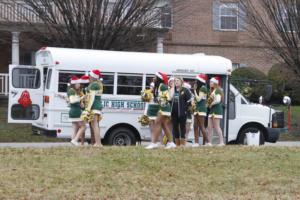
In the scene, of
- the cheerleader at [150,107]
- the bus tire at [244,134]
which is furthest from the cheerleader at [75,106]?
the bus tire at [244,134]

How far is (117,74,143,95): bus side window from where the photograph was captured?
53.5 ft

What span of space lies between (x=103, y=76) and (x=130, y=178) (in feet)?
21.6

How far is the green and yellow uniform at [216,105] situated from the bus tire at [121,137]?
2.27m

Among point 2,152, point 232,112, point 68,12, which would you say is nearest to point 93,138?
point 2,152

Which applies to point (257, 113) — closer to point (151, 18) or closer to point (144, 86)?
point (144, 86)

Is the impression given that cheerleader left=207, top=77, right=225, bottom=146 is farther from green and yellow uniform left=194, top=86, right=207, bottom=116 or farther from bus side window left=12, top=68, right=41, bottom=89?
bus side window left=12, top=68, right=41, bottom=89

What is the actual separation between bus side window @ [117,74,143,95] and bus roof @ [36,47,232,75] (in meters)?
0.15

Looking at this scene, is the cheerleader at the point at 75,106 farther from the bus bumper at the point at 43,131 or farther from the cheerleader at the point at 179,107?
the cheerleader at the point at 179,107

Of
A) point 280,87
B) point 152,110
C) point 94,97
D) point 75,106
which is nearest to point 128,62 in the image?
point 152,110

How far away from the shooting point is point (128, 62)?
53.8ft

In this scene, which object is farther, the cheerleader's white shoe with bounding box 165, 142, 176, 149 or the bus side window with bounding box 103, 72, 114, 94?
the bus side window with bounding box 103, 72, 114, 94

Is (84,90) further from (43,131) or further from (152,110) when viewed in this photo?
(43,131)

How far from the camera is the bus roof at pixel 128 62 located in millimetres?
15992

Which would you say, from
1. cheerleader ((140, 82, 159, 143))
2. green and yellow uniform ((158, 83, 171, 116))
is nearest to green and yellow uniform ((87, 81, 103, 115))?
cheerleader ((140, 82, 159, 143))
